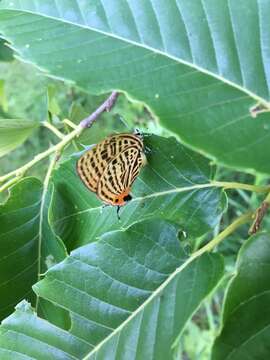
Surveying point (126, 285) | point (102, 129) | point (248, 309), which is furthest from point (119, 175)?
point (102, 129)

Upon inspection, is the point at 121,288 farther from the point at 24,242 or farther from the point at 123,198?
the point at 24,242

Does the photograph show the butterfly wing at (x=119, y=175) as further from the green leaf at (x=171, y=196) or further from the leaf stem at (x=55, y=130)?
the leaf stem at (x=55, y=130)

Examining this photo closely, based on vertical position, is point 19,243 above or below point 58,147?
below

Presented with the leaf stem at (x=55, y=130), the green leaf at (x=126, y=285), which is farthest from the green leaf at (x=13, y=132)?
the green leaf at (x=126, y=285)

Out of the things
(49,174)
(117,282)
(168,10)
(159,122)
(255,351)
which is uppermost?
(168,10)

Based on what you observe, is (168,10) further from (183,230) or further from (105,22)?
(183,230)

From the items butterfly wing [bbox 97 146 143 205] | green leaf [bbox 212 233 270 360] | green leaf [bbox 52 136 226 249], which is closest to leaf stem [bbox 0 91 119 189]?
green leaf [bbox 52 136 226 249]

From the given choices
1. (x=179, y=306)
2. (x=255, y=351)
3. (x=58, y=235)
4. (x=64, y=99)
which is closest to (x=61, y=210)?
(x=58, y=235)
